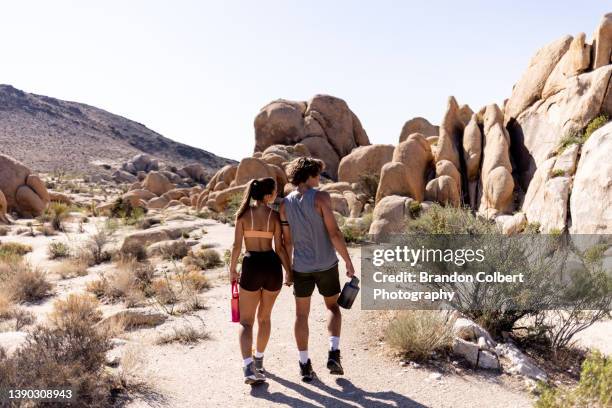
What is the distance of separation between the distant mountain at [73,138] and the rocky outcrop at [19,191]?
37.4m

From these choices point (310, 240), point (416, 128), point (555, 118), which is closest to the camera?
point (310, 240)

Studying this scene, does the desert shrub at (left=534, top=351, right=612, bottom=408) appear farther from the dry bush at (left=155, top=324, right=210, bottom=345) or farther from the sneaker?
the dry bush at (left=155, top=324, right=210, bottom=345)

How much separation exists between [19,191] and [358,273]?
2477 centimetres

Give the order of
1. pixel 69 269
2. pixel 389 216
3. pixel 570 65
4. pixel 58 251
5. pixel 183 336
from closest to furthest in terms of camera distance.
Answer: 1. pixel 183 336
2. pixel 69 269
3. pixel 58 251
4. pixel 389 216
5. pixel 570 65

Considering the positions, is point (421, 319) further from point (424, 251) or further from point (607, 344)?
point (607, 344)

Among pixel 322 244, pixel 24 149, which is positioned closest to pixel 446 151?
pixel 322 244

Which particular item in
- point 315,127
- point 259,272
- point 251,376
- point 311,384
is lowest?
point 311,384

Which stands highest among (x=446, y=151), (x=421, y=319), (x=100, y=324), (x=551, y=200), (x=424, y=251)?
(x=446, y=151)

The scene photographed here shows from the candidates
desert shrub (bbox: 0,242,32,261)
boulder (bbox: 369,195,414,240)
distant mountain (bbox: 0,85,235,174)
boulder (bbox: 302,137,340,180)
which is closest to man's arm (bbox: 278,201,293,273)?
boulder (bbox: 369,195,414,240)

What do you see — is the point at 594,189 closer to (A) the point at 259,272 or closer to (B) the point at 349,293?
(B) the point at 349,293

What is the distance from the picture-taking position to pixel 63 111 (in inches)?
3583

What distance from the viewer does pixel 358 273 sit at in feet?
41.5

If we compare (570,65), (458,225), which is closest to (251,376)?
(458,225)

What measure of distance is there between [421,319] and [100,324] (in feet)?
15.9
